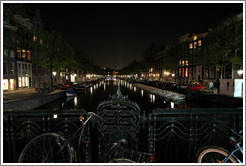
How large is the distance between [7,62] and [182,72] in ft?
194

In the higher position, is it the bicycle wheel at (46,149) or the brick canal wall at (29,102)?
the bicycle wheel at (46,149)

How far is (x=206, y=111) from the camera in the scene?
3752 millimetres

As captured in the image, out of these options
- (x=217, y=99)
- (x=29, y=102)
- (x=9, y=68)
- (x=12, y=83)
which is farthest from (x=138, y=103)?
(x=9, y=68)

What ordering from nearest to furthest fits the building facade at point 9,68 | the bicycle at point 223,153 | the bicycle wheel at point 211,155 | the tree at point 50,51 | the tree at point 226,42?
1. the bicycle at point 223,153
2. the bicycle wheel at point 211,155
3. the tree at point 226,42
4. the building facade at point 9,68
5. the tree at point 50,51

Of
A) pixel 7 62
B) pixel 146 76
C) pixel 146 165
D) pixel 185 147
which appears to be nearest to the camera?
pixel 146 165

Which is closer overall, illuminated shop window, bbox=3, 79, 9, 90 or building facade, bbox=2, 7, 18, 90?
illuminated shop window, bbox=3, 79, 9, 90

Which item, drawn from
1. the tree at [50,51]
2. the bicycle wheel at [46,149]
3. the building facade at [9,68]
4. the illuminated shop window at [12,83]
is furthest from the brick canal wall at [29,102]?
the illuminated shop window at [12,83]

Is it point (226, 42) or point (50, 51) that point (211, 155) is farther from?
point (50, 51)

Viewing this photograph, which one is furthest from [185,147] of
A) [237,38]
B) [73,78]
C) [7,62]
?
[73,78]

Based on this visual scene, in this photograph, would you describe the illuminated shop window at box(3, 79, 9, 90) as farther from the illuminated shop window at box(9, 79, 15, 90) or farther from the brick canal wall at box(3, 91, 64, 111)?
the brick canal wall at box(3, 91, 64, 111)

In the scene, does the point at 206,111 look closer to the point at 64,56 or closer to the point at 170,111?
the point at 170,111

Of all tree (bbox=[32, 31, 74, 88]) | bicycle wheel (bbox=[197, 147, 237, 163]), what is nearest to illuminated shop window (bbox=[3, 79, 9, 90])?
tree (bbox=[32, 31, 74, 88])

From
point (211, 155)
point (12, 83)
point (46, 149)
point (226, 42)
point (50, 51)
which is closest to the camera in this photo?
point (211, 155)

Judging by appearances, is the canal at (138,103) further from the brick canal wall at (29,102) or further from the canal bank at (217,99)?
the brick canal wall at (29,102)
